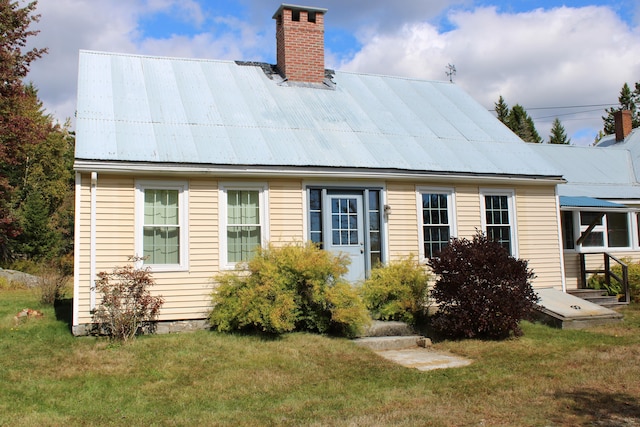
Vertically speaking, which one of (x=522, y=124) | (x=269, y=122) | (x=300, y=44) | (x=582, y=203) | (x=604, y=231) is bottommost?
(x=604, y=231)

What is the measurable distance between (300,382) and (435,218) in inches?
249

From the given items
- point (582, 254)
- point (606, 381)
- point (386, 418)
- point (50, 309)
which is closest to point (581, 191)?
point (582, 254)

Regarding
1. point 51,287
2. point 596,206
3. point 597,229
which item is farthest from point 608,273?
point 51,287

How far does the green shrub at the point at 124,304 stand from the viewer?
377 inches

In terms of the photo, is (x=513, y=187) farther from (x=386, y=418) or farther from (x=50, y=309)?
(x=50, y=309)

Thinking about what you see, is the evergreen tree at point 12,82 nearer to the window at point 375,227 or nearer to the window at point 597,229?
the window at point 375,227

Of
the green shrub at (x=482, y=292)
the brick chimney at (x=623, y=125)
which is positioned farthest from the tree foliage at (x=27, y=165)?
the brick chimney at (x=623, y=125)

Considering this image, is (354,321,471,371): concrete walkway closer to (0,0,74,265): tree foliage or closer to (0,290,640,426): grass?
(0,290,640,426): grass

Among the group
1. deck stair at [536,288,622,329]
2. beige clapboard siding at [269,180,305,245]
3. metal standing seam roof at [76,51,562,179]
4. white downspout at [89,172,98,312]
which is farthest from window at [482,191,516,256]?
white downspout at [89,172,98,312]

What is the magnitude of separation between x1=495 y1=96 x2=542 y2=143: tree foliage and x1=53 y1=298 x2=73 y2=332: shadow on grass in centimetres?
3696

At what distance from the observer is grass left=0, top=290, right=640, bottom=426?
6164mm

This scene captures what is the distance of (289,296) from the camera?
980 centimetres

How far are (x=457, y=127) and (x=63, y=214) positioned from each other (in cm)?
2810

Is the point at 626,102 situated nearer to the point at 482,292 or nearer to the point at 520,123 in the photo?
the point at 520,123
